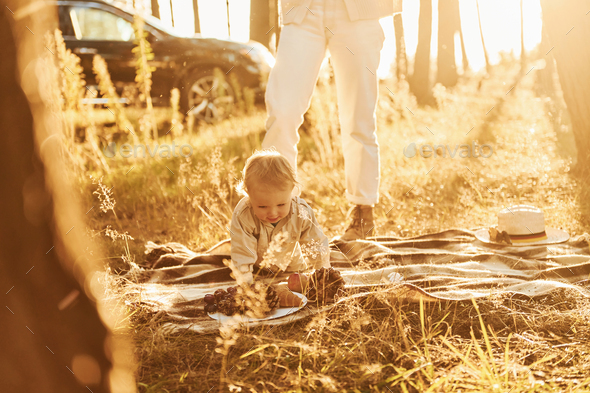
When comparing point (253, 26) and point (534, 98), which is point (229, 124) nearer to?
point (253, 26)

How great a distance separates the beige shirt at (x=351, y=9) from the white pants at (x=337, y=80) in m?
0.05

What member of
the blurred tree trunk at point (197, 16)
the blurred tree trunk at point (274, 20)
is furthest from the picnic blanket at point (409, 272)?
the blurred tree trunk at point (197, 16)

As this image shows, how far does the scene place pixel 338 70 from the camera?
10.2 feet

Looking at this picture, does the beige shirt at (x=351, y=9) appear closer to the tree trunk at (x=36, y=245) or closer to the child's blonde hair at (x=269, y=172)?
the child's blonde hair at (x=269, y=172)

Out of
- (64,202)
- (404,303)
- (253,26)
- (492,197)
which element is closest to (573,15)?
(492,197)

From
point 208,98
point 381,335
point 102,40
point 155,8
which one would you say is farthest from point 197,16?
point 381,335

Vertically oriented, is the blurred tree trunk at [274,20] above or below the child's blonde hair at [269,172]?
above

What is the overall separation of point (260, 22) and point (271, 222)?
5.30m

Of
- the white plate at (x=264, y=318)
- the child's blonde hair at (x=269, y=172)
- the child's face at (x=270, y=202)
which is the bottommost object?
the white plate at (x=264, y=318)

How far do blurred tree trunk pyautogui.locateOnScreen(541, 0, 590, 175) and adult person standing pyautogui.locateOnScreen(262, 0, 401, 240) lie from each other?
215 cm

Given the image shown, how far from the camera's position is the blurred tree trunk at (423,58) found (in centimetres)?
1020

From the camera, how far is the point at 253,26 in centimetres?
704

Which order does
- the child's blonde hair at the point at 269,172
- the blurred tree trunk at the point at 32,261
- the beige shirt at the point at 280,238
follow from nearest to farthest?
the blurred tree trunk at the point at 32,261 → the child's blonde hair at the point at 269,172 → the beige shirt at the point at 280,238

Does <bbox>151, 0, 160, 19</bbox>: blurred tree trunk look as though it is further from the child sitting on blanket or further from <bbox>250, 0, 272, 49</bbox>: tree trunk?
the child sitting on blanket
